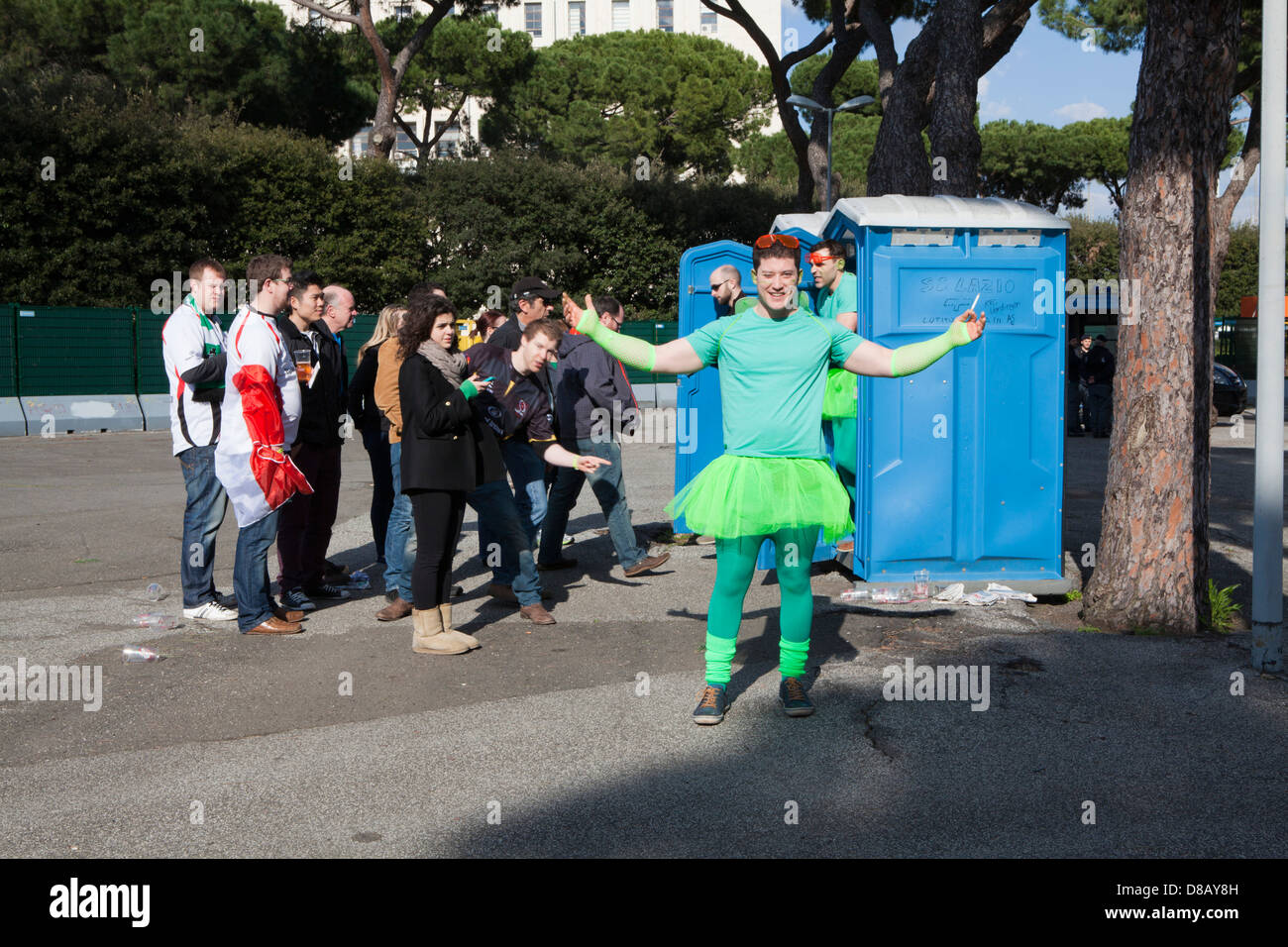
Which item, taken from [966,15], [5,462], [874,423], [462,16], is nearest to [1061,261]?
[874,423]

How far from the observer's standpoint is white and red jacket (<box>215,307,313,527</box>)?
246 inches

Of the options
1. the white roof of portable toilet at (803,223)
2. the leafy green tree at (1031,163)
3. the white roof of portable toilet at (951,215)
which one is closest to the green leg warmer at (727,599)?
the white roof of portable toilet at (951,215)

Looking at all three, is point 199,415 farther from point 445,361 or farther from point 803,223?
point 803,223

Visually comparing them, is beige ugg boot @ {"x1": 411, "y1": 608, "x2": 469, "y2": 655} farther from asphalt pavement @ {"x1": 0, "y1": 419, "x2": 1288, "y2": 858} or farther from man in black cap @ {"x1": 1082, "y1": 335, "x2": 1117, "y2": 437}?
man in black cap @ {"x1": 1082, "y1": 335, "x2": 1117, "y2": 437}

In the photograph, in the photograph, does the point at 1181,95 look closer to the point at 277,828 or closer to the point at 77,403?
the point at 277,828

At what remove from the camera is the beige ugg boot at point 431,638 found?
20.1 ft

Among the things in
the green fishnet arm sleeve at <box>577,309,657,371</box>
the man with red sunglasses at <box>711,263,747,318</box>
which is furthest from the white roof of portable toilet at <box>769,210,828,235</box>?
the green fishnet arm sleeve at <box>577,309,657,371</box>

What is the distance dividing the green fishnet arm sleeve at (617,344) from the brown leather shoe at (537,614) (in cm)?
237

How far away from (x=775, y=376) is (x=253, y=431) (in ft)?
9.34

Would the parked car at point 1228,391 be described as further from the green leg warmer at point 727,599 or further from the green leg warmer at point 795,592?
the green leg warmer at point 727,599

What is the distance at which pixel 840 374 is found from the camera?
24.6ft

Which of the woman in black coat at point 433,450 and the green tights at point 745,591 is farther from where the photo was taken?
the woman in black coat at point 433,450

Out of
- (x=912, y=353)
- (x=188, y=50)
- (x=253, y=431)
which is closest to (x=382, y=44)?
(x=188, y=50)
